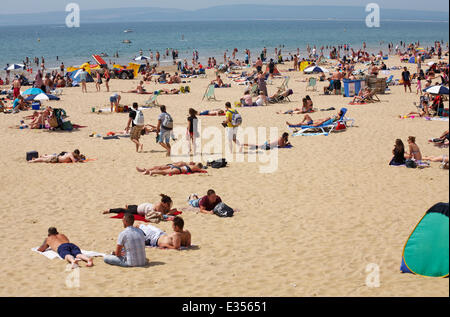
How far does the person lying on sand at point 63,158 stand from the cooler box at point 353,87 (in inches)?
525

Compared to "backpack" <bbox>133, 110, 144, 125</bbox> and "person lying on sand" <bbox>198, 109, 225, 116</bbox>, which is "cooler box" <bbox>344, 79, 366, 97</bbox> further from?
"backpack" <bbox>133, 110, 144, 125</bbox>

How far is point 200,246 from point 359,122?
426 inches

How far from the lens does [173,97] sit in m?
25.0

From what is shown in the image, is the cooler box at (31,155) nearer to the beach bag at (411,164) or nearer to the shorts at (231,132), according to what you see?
the shorts at (231,132)

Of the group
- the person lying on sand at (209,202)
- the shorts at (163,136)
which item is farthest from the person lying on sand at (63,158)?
the person lying on sand at (209,202)

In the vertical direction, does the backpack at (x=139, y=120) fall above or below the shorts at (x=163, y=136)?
above

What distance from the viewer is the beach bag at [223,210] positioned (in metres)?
9.02

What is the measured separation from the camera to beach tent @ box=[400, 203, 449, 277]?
5559 millimetres

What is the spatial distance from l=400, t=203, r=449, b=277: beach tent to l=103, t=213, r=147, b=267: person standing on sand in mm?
3088

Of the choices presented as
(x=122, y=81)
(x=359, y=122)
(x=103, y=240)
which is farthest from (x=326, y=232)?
(x=122, y=81)

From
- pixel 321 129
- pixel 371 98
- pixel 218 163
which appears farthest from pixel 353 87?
pixel 218 163

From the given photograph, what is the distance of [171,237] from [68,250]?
53.3 inches

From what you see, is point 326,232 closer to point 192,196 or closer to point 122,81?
point 192,196

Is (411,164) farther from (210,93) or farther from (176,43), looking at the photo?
(176,43)
